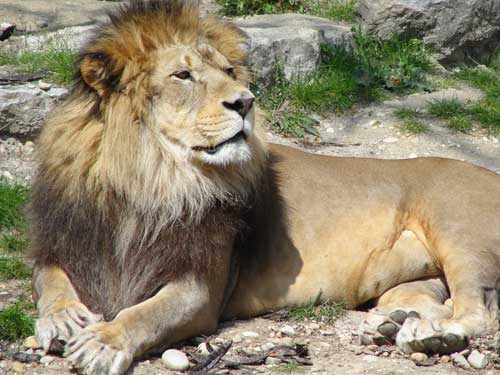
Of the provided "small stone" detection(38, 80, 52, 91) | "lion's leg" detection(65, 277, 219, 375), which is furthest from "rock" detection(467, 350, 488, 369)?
"small stone" detection(38, 80, 52, 91)

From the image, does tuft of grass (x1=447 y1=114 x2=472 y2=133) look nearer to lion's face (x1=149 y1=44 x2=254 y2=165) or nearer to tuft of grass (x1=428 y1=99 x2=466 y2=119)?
tuft of grass (x1=428 y1=99 x2=466 y2=119)

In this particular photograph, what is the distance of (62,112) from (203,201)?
760 millimetres

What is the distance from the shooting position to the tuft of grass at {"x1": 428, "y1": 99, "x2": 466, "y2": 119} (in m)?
7.62

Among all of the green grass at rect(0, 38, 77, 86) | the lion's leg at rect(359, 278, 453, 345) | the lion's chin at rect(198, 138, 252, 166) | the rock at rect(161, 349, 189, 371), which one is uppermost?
the lion's chin at rect(198, 138, 252, 166)

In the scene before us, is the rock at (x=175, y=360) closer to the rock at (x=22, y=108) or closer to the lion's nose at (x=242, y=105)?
the lion's nose at (x=242, y=105)

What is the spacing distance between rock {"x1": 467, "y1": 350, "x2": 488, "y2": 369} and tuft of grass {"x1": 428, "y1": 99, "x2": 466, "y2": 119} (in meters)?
3.47

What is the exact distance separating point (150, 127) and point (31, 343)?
104 cm

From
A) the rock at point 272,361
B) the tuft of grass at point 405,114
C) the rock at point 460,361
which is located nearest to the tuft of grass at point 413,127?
the tuft of grass at point 405,114

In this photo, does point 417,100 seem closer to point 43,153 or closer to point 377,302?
point 377,302

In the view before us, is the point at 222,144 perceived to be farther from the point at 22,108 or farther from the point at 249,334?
the point at 22,108

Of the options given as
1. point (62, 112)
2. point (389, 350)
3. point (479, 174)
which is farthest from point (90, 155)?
point (479, 174)

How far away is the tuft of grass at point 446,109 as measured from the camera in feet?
25.0

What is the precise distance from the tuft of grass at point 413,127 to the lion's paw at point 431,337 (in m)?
3.02

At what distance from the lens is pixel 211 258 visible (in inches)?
178
